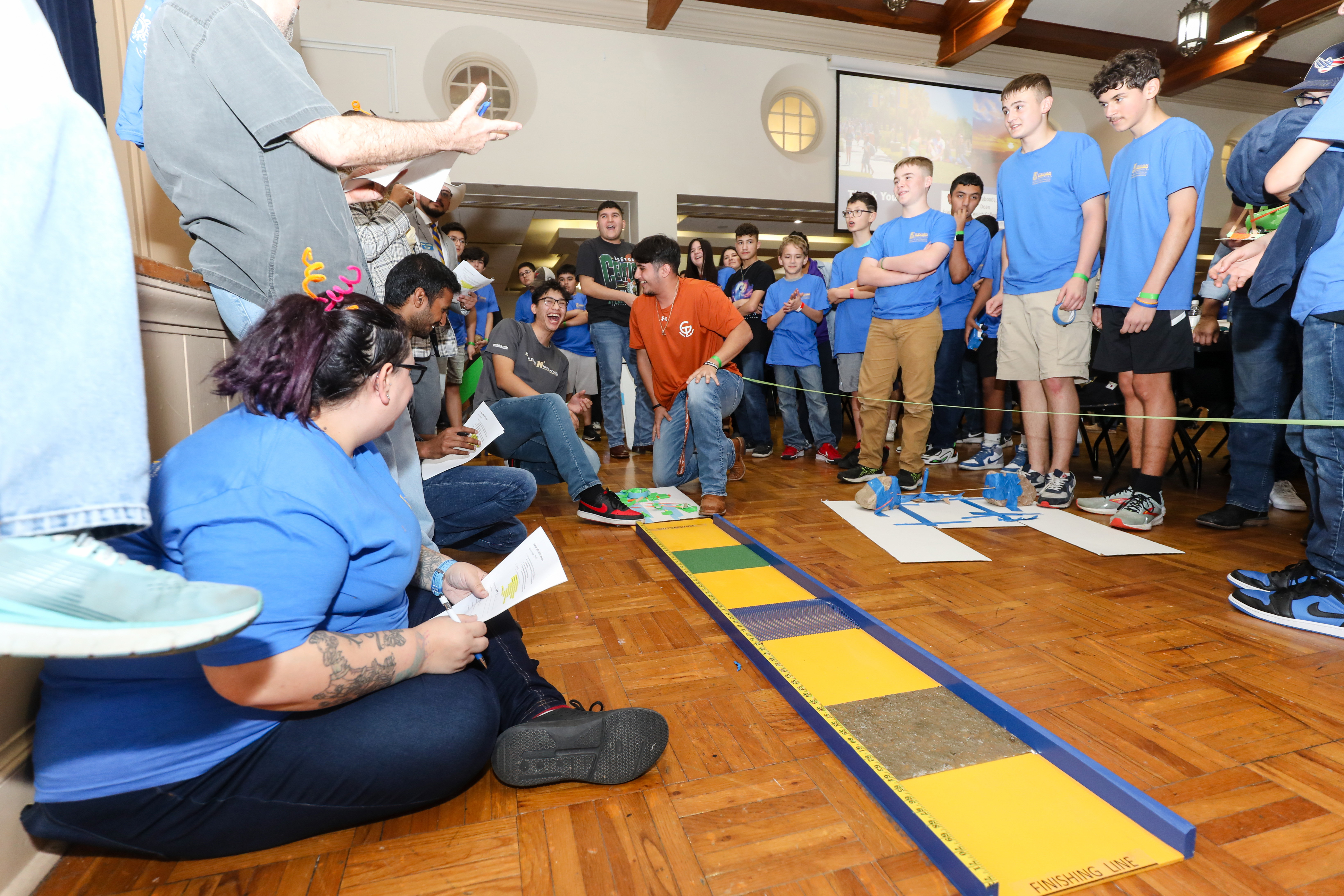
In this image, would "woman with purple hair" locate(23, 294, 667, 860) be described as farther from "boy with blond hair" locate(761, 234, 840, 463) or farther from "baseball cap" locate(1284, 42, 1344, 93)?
"boy with blond hair" locate(761, 234, 840, 463)

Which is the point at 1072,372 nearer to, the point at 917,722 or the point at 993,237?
the point at 993,237

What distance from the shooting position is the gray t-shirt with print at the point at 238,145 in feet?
3.39

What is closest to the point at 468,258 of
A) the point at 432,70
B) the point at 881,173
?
the point at 432,70

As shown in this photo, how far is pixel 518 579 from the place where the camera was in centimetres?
106

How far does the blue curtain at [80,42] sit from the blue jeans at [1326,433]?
2.59m

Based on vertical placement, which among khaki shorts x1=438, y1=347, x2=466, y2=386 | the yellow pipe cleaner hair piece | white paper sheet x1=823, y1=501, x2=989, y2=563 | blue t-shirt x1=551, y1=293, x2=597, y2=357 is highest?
the yellow pipe cleaner hair piece

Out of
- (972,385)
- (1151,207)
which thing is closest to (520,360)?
(1151,207)

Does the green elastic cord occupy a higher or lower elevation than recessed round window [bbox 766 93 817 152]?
lower

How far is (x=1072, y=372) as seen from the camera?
2592 mm

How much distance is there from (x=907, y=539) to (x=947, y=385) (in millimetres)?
1874

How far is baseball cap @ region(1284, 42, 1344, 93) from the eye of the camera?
1.49 m

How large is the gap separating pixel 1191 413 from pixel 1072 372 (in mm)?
1772

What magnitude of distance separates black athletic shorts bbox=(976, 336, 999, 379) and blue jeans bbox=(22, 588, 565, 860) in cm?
350

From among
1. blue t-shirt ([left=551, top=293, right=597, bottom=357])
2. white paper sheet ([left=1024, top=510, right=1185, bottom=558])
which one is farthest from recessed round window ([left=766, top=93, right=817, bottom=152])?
white paper sheet ([left=1024, top=510, right=1185, bottom=558])
